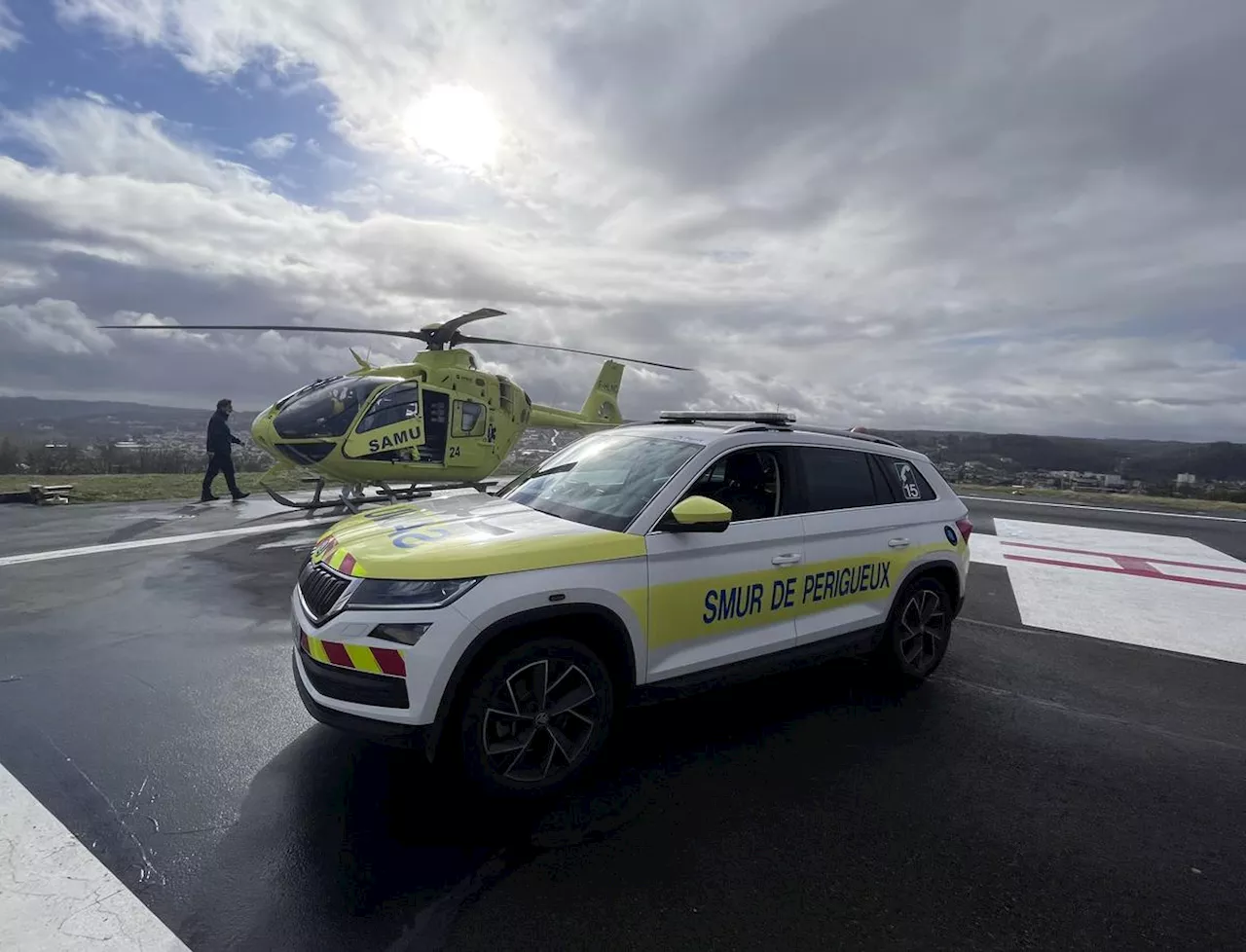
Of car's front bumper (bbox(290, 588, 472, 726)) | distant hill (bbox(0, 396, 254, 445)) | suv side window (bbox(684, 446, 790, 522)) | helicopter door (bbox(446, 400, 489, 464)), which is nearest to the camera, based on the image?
car's front bumper (bbox(290, 588, 472, 726))

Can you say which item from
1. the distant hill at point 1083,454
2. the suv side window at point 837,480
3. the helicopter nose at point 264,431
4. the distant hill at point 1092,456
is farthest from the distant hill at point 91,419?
the suv side window at point 837,480

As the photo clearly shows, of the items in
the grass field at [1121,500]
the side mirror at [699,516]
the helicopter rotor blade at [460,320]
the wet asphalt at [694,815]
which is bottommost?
the wet asphalt at [694,815]

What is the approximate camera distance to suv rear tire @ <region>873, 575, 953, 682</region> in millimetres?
4484

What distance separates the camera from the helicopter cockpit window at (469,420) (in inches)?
471

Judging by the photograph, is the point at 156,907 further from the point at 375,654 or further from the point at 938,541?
the point at 938,541

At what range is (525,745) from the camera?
2980mm

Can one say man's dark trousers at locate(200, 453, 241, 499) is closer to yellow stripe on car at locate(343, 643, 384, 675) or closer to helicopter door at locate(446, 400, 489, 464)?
helicopter door at locate(446, 400, 489, 464)

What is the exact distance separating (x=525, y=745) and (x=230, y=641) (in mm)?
3145

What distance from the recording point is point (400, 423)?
36.6 feet

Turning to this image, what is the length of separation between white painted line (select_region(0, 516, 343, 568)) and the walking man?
10.9 ft

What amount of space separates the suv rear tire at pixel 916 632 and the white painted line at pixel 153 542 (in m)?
8.51

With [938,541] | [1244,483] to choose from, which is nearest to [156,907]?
[938,541]

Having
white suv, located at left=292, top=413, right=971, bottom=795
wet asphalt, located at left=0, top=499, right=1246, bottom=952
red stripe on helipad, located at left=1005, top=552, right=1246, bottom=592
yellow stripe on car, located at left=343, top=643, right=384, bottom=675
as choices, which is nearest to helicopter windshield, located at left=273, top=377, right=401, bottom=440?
wet asphalt, located at left=0, top=499, right=1246, bottom=952

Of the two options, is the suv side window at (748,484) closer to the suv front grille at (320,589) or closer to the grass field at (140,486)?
the suv front grille at (320,589)
